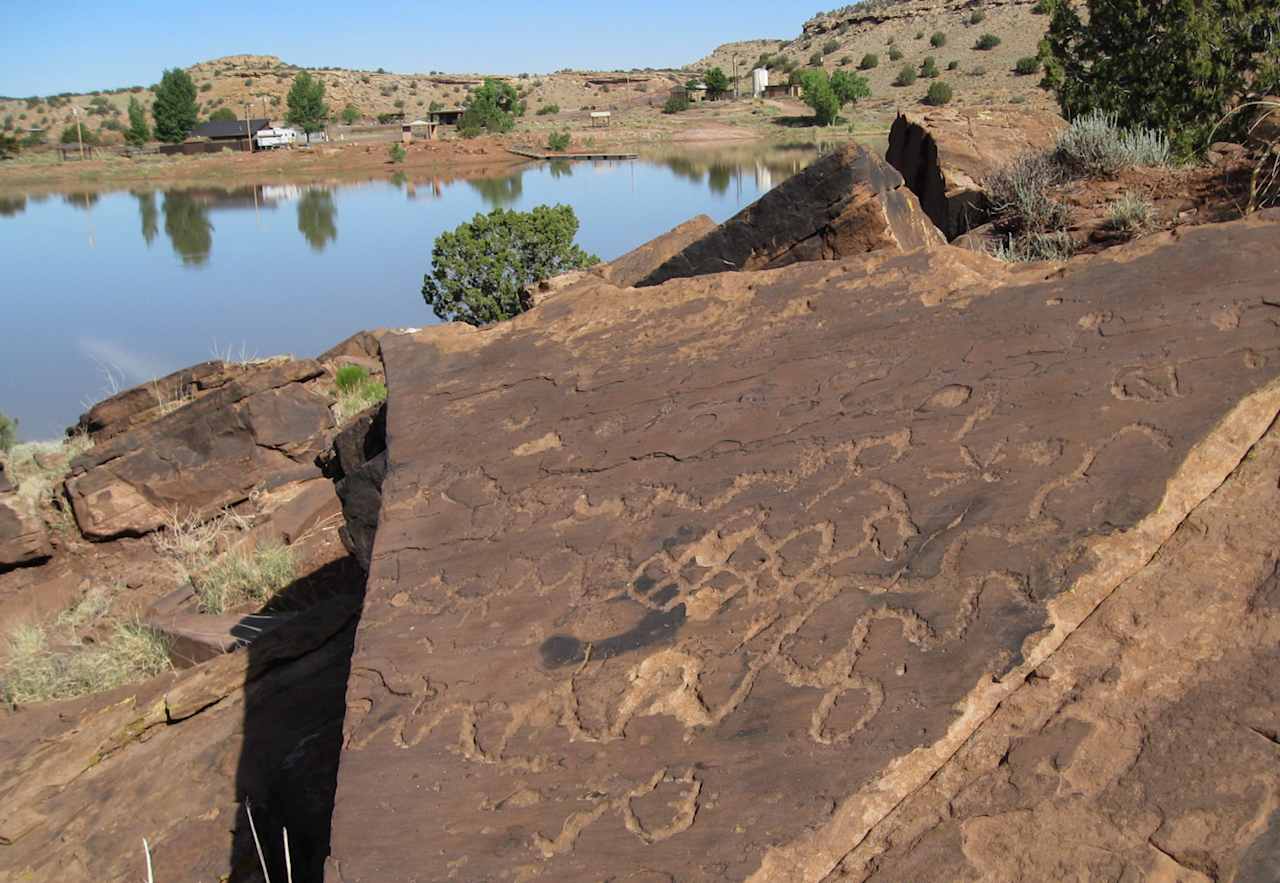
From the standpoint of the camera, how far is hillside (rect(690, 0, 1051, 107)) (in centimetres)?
5612

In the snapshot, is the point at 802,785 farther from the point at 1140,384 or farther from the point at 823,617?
the point at 1140,384

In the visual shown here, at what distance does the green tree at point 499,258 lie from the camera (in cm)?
1495

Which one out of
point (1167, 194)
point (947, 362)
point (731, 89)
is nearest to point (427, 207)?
point (1167, 194)

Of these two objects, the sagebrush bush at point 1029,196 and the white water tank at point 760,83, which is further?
the white water tank at point 760,83

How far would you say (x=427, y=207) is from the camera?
36906 mm

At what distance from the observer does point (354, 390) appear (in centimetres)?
1151

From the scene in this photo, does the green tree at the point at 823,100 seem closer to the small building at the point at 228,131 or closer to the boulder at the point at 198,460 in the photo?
the small building at the point at 228,131

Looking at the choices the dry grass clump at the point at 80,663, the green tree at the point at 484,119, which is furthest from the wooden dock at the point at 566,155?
the dry grass clump at the point at 80,663

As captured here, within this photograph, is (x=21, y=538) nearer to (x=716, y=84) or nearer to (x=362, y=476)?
(x=362, y=476)

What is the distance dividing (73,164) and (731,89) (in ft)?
148

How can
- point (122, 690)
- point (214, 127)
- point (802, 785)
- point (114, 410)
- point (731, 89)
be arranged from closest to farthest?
point (802, 785)
point (122, 690)
point (114, 410)
point (214, 127)
point (731, 89)

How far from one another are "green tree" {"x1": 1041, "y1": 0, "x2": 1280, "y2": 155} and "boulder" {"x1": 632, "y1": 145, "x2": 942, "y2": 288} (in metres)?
5.87

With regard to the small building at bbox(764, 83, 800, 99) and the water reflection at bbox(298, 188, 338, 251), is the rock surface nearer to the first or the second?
the water reflection at bbox(298, 188, 338, 251)

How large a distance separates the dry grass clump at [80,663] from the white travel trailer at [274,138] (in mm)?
59071
